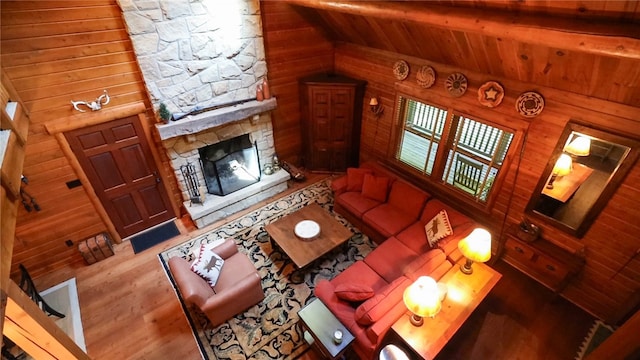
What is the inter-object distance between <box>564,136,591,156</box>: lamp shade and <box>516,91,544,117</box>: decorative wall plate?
49 centimetres

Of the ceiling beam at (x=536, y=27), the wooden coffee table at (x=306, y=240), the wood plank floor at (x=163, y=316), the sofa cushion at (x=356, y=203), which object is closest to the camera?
the ceiling beam at (x=536, y=27)

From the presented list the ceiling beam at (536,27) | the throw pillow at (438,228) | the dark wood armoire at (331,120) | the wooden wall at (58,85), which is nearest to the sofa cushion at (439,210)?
the throw pillow at (438,228)

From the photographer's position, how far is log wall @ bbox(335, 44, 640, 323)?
2.98m

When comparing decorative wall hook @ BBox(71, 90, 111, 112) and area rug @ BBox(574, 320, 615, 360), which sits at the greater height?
decorative wall hook @ BBox(71, 90, 111, 112)

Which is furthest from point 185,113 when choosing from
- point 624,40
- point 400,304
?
point 624,40

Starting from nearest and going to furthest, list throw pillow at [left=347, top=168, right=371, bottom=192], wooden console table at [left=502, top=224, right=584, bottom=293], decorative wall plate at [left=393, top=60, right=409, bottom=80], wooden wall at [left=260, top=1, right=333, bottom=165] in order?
wooden console table at [left=502, top=224, right=584, bottom=293] → decorative wall plate at [left=393, top=60, right=409, bottom=80] → wooden wall at [left=260, top=1, right=333, bottom=165] → throw pillow at [left=347, top=168, right=371, bottom=192]

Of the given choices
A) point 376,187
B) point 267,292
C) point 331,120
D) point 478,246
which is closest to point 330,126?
point 331,120

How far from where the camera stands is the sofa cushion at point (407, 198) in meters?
4.40

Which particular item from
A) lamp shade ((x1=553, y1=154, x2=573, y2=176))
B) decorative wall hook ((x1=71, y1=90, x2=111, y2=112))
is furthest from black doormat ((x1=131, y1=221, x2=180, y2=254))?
lamp shade ((x1=553, y1=154, x2=573, y2=176))

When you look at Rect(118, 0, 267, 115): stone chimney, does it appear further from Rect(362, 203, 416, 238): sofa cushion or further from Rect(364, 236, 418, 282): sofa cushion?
Rect(364, 236, 418, 282): sofa cushion

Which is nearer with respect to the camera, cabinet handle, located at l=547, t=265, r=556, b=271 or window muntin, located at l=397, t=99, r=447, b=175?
cabinet handle, located at l=547, t=265, r=556, b=271

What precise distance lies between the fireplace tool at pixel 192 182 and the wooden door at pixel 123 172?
Result: 0.36 metres

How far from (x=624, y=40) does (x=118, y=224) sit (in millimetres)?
5980

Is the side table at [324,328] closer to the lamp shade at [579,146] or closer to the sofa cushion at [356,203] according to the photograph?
the sofa cushion at [356,203]
